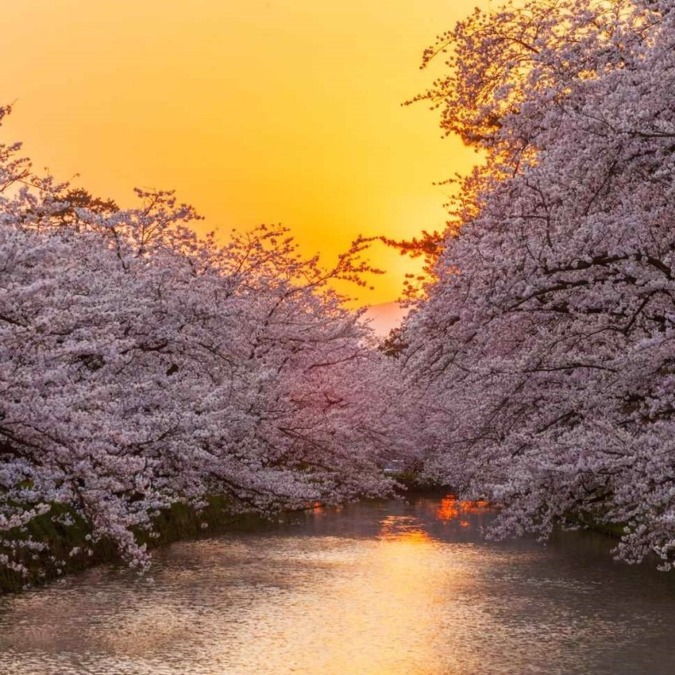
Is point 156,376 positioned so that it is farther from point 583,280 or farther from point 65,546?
point 583,280

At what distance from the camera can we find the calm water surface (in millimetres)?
16797

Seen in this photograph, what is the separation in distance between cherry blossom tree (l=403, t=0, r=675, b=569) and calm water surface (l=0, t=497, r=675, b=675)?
78.1 inches

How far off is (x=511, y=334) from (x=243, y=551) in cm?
1217

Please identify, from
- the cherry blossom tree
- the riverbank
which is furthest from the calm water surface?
the cherry blossom tree

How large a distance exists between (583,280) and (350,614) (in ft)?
25.5

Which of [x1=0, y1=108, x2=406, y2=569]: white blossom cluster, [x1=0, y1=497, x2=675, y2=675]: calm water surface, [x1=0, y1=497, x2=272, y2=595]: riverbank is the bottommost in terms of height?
[x1=0, y1=497, x2=675, y2=675]: calm water surface

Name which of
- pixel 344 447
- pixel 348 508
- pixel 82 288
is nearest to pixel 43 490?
pixel 82 288

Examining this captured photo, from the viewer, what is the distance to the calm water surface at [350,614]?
16797 mm

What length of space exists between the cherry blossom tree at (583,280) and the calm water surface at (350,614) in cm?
198

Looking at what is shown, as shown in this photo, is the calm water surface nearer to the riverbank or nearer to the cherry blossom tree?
the riverbank

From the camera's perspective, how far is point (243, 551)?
31.5m

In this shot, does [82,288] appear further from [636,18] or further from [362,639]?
[636,18]

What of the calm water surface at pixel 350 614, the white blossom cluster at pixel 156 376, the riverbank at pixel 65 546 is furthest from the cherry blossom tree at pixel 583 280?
the riverbank at pixel 65 546

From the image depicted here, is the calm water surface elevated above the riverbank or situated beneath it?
situated beneath
